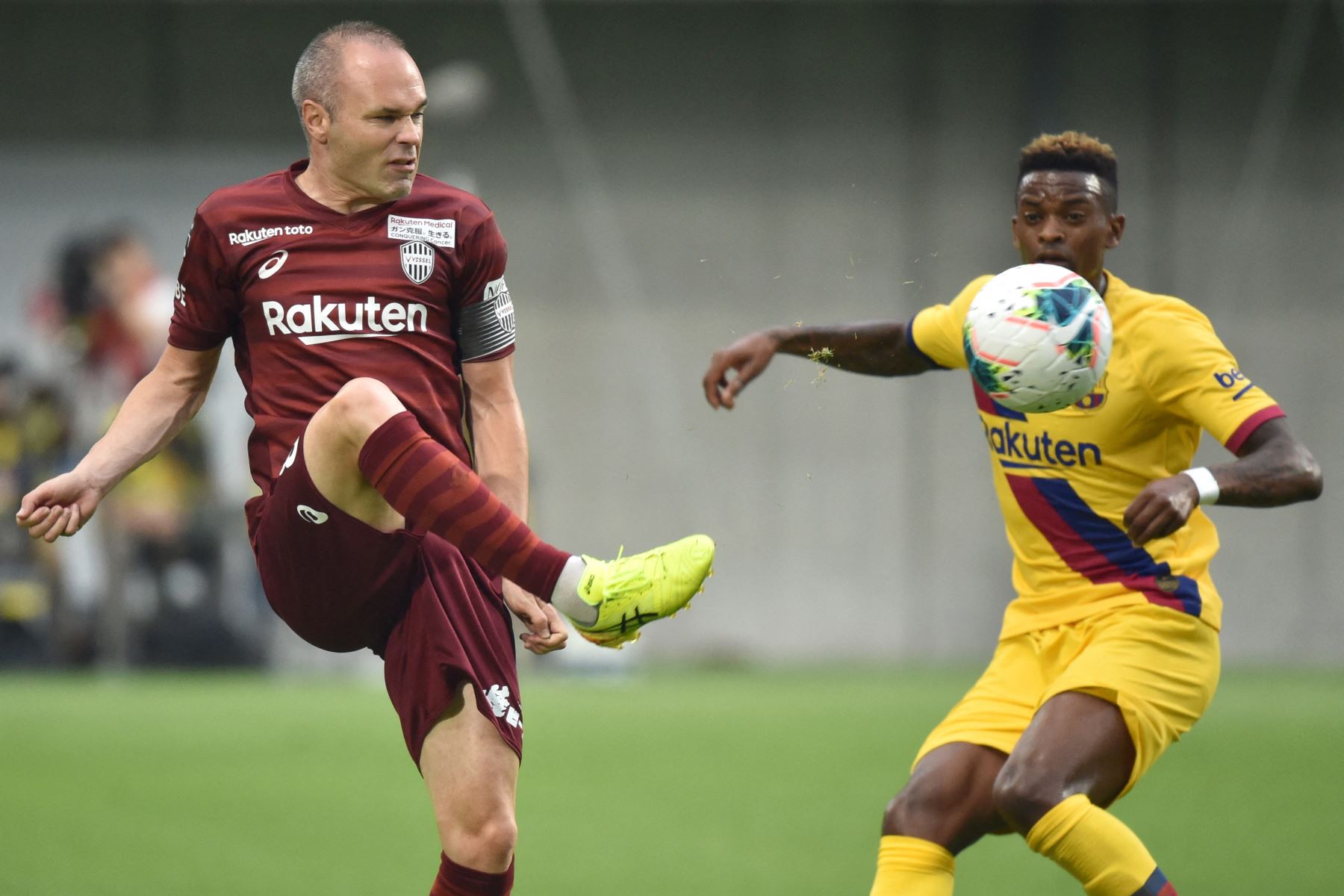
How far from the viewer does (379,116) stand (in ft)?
12.3

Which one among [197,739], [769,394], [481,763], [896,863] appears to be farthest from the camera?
[769,394]

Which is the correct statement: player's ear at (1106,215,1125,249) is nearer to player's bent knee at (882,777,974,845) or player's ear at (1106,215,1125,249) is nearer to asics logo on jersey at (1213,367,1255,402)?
asics logo on jersey at (1213,367,1255,402)

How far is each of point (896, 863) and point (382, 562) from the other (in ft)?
4.45

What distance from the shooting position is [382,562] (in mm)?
3662

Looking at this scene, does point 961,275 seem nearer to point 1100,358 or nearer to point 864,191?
point 864,191

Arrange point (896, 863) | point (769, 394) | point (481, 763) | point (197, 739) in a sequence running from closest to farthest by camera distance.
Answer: point (481, 763) < point (896, 863) < point (197, 739) < point (769, 394)

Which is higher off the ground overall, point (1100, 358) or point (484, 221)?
point (484, 221)

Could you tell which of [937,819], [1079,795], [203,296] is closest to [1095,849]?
[1079,795]

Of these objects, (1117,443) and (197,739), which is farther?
(197,739)

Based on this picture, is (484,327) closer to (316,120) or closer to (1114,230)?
(316,120)

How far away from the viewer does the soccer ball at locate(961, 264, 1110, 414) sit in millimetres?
3660

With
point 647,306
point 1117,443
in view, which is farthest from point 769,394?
point 1117,443

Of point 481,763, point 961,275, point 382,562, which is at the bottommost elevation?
point 481,763

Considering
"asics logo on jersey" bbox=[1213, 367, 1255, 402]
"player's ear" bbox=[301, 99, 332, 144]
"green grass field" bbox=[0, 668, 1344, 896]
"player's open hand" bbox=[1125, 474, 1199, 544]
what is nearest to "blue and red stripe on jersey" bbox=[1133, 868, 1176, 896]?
"player's open hand" bbox=[1125, 474, 1199, 544]
